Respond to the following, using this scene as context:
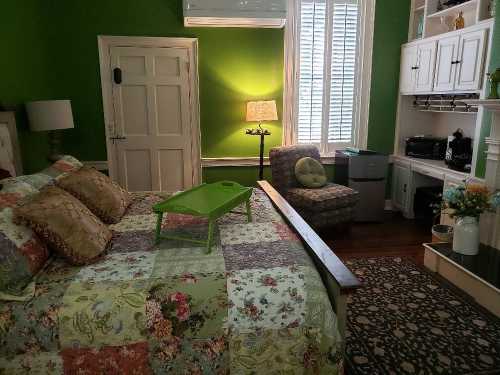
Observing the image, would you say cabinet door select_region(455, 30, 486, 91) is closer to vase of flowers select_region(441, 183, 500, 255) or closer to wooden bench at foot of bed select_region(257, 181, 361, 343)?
vase of flowers select_region(441, 183, 500, 255)

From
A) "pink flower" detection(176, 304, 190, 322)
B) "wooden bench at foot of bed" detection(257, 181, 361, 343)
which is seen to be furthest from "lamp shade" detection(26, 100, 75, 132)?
"pink flower" detection(176, 304, 190, 322)

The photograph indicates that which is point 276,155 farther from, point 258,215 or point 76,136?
point 76,136

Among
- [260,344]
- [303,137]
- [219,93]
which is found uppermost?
[219,93]

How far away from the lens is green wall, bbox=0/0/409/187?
4.05 metres

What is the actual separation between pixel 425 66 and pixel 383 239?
2.00 m

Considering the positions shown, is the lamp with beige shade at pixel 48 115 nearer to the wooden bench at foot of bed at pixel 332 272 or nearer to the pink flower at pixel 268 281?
the wooden bench at foot of bed at pixel 332 272

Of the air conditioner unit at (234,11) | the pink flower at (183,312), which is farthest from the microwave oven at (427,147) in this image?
the pink flower at (183,312)

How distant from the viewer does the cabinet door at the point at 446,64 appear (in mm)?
3820

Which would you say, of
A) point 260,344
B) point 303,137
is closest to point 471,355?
point 260,344

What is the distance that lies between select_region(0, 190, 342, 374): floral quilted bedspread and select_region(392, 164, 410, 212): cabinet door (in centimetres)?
340

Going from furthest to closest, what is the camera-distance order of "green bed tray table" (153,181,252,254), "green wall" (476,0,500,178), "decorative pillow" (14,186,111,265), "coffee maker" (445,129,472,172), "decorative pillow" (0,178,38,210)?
"coffee maker" (445,129,472,172) < "green wall" (476,0,500,178) < "green bed tray table" (153,181,252,254) < "decorative pillow" (0,178,38,210) < "decorative pillow" (14,186,111,265)

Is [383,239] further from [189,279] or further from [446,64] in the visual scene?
[189,279]

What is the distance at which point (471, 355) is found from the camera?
2215 millimetres

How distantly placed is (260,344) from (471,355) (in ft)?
4.68
